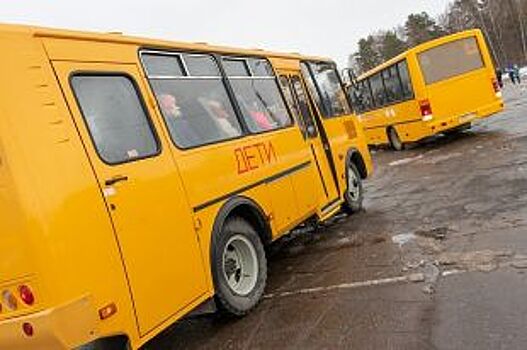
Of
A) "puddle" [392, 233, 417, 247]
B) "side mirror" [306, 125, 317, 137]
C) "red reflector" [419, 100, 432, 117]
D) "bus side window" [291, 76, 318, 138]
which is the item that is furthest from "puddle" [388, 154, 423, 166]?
"puddle" [392, 233, 417, 247]

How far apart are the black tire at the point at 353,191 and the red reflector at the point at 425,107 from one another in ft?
27.4

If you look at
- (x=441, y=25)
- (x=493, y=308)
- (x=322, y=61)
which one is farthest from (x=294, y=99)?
(x=441, y=25)

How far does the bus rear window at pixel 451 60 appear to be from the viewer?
68.2ft

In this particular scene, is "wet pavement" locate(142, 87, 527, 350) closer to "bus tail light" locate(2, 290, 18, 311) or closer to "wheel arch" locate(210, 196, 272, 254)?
"wheel arch" locate(210, 196, 272, 254)

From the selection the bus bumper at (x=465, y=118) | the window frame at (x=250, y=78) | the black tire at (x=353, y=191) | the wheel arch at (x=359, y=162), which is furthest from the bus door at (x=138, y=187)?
the bus bumper at (x=465, y=118)

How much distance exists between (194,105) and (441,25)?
10741 centimetres

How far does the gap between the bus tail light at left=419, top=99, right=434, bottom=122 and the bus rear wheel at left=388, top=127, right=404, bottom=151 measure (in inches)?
115

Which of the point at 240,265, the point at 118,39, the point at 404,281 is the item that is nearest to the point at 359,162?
the point at 240,265

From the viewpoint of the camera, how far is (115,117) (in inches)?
240

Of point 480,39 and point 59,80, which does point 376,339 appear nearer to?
point 59,80

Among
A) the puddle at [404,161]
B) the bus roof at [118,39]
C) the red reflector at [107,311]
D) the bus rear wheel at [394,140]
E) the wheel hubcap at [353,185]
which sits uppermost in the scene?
the bus roof at [118,39]

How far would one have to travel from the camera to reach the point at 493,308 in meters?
6.02

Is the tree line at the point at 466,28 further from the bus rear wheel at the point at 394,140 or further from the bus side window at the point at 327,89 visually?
the bus side window at the point at 327,89

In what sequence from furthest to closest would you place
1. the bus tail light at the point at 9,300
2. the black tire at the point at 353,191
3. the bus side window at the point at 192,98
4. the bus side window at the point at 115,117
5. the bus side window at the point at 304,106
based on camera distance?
the black tire at the point at 353,191 → the bus side window at the point at 304,106 → the bus side window at the point at 192,98 → the bus side window at the point at 115,117 → the bus tail light at the point at 9,300
